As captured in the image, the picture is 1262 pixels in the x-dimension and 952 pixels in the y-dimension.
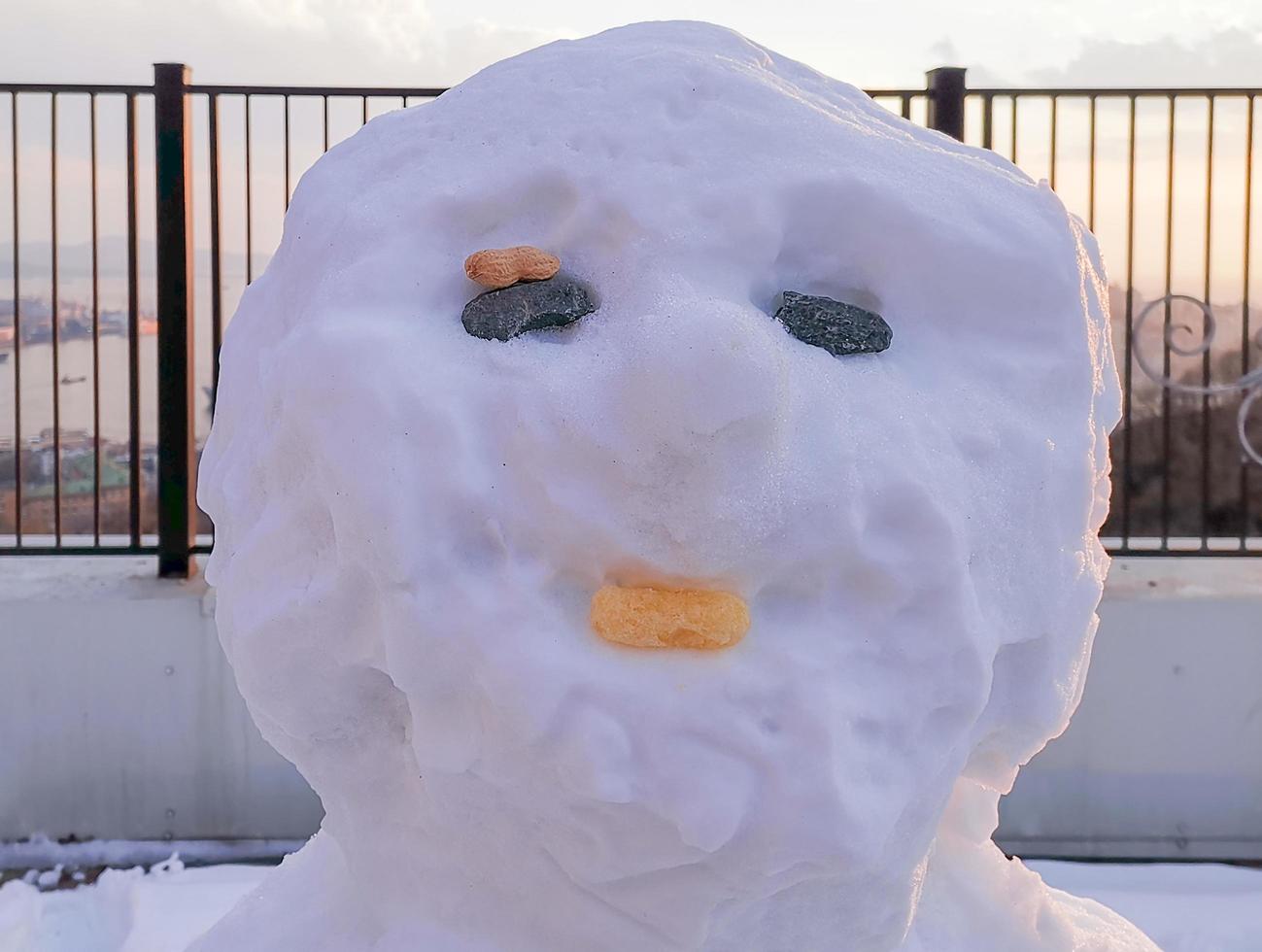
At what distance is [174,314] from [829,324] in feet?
9.22

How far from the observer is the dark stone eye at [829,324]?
132cm

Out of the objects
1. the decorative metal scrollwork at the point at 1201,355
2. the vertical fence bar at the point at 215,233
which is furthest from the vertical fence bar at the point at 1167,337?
the vertical fence bar at the point at 215,233

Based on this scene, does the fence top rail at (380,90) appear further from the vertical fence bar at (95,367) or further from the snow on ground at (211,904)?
the snow on ground at (211,904)

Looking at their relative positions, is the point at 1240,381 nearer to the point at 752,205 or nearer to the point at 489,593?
the point at 752,205

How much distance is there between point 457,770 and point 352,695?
0.20 m

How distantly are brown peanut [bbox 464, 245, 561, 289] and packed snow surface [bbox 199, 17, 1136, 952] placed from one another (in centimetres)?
4

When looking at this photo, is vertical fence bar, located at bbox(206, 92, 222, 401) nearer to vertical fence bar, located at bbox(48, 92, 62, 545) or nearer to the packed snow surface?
vertical fence bar, located at bbox(48, 92, 62, 545)

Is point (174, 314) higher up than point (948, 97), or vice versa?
point (948, 97)

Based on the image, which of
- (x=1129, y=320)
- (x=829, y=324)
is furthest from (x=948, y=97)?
(x=829, y=324)

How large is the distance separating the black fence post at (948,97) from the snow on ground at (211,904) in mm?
2130

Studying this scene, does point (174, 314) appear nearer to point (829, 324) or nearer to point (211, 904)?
point (211, 904)

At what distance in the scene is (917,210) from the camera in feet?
4.46

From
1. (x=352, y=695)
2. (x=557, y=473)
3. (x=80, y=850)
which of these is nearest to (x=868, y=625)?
(x=557, y=473)

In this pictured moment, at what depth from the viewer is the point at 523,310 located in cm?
129
